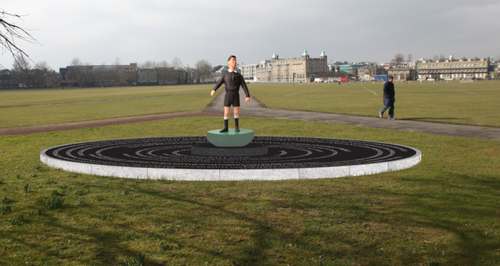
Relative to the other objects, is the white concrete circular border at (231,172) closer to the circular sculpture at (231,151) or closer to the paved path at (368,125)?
the circular sculpture at (231,151)

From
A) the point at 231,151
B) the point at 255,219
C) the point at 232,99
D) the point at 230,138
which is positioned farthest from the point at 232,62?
the point at 255,219

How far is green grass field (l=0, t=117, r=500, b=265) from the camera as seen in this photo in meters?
5.09

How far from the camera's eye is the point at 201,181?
348 inches

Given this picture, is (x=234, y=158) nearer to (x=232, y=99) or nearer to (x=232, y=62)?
(x=232, y=99)

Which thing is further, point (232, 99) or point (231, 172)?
point (232, 99)

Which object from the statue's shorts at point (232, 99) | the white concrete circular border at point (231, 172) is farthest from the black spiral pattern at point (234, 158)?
the statue's shorts at point (232, 99)

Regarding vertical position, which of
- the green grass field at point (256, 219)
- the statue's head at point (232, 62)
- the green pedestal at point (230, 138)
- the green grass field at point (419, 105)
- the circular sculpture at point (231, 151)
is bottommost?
the green grass field at point (419, 105)

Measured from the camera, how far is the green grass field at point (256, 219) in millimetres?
5094

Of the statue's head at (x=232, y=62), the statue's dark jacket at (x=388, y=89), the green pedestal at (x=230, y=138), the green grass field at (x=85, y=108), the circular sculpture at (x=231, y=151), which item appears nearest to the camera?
the circular sculpture at (x=231, y=151)

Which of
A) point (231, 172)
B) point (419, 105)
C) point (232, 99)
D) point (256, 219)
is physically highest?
point (232, 99)

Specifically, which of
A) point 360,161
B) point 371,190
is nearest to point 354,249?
point 371,190

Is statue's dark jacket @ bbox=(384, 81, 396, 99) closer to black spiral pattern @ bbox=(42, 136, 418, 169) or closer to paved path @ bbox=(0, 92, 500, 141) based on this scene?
paved path @ bbox=(0, 92, 500, 141)

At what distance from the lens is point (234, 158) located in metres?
10.9

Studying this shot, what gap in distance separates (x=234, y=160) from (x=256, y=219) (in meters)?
4.30
